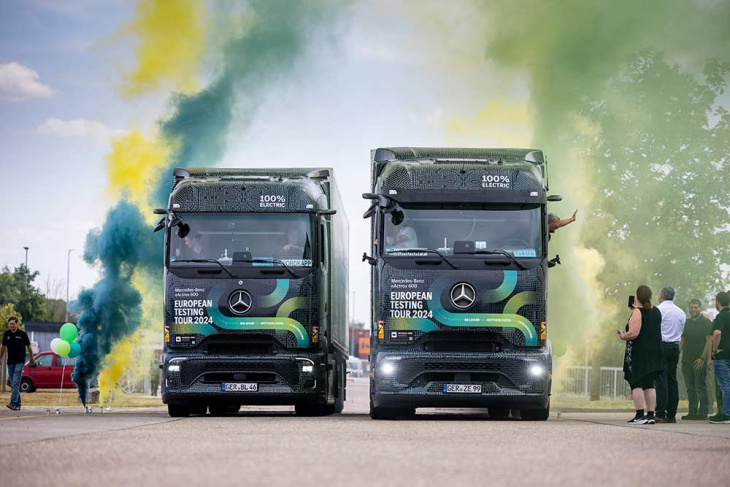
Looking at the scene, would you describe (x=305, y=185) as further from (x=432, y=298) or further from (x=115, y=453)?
(x=115, y=453)

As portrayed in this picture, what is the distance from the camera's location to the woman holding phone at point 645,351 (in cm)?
1808

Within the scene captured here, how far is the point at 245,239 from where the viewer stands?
20.2 meters

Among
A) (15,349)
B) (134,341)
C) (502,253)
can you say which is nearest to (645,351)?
(502,253)

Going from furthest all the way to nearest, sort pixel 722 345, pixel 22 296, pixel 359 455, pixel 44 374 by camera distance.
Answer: pixel 22 296
pixel 44 374
pixel 722 345
pixel 359 455

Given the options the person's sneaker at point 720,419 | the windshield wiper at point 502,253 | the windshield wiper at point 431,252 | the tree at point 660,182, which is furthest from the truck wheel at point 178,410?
the tree at point 660,182

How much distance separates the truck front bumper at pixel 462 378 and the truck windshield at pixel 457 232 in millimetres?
1460

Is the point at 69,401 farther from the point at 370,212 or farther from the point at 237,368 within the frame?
the point at 370,212

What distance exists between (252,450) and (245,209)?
856cm

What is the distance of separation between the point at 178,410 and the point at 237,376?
1.46 meters

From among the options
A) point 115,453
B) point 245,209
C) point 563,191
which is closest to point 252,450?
point 115,453

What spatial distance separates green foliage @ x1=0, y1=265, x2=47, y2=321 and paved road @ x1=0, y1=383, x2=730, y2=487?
75.8m

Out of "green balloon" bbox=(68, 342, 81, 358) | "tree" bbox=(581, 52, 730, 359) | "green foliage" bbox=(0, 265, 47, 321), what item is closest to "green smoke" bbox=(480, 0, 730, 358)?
"tree" bbox=(581, 52, 730, 359)

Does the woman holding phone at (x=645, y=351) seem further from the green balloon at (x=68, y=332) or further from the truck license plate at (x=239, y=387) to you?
the green balloon at (x=68, y=332)

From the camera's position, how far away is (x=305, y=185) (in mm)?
20469
